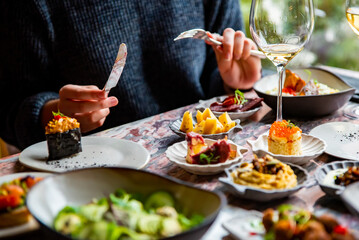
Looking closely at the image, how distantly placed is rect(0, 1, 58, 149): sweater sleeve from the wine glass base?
1.08 metres

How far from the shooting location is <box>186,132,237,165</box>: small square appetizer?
104cm

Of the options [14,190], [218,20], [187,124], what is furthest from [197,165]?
[218,20]

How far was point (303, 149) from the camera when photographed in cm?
116

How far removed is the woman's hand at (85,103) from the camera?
133 cm

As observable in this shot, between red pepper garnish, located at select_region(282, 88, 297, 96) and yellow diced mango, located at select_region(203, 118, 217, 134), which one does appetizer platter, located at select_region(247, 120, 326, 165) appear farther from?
red pepper garnish, located at select_region(282, 88, 297, 96)

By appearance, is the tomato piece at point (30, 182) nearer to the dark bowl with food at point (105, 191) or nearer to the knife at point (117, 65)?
the dark bowl with food at point (105, 191)

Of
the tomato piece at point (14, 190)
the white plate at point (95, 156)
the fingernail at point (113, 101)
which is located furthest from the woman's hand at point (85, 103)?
the tomato piece at point (14, 190)

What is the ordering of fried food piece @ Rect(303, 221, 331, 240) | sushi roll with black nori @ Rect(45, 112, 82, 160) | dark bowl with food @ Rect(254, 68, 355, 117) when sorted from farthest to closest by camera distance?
dark bowl with food @ Rect(254, 68, 355, 117)
sushi roll with black nori @ Rect(45, 112, 82, 160)
fried food piece @ Rect(303, 221, 331, 240)

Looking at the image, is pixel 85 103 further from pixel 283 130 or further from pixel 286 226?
pixel 286 226

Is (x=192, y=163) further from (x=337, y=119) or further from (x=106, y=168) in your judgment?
(x=337, y=119)

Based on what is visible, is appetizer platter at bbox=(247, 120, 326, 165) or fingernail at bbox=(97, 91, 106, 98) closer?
appetizer platter at bbox=(247, 120, 326, 165)

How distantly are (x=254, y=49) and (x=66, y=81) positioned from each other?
31.4 inches

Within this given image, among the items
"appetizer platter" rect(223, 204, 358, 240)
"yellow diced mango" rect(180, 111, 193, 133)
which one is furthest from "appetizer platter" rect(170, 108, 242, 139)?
"appetizer platter" rect(223, 204, 358, 240)

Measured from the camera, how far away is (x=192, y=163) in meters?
1.06
